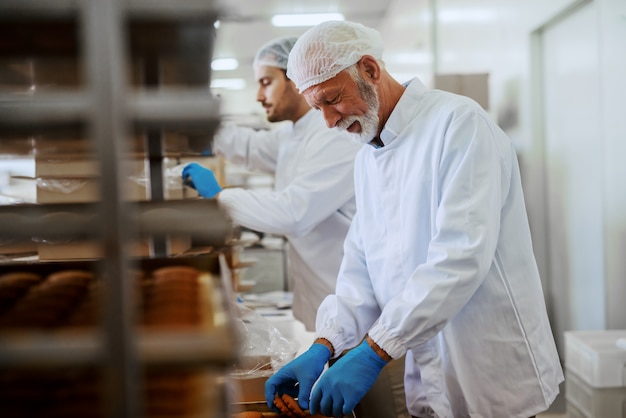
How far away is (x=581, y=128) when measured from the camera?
3156 mm

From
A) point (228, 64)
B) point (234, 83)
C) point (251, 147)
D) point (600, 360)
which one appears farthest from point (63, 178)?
point (234, 83)

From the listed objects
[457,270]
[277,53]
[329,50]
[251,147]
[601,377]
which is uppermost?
[277,53]

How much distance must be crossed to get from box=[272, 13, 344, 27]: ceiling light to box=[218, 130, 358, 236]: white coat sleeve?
17.5 feet

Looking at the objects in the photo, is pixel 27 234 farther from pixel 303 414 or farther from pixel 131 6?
pixel 303 414

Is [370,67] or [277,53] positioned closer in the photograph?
[370,67]

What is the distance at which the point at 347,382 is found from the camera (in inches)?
51.0

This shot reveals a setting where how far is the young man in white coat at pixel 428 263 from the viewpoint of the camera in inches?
51.2

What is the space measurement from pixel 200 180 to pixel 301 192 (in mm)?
427

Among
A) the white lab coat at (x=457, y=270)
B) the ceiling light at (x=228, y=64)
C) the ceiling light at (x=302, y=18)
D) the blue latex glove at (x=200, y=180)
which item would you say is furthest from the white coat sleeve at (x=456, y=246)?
the ceiling light at (x=228, y=64)

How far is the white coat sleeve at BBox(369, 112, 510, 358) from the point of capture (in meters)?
1.27

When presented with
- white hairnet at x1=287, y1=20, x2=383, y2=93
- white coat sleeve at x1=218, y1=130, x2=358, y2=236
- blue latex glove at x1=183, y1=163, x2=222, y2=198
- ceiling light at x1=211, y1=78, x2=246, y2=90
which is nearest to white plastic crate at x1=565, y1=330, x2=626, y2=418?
white coat sleeve at x1=218, y1=130, x2=358, y2=236

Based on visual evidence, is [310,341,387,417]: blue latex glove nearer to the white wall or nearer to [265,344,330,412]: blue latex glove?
[265,344,330,412]: blue latex glove

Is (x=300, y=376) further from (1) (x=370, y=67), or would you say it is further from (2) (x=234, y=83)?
→ (2) (x=234, y=83)

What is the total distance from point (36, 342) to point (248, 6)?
7.16 meters
